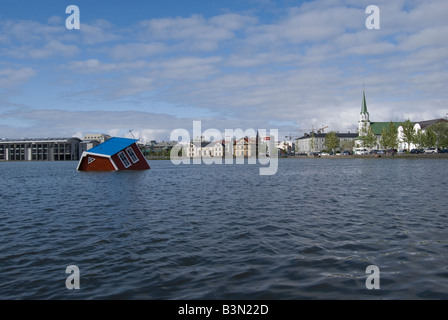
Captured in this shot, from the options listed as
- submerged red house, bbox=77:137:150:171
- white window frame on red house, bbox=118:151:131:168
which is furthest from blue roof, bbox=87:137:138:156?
white window frame on red house, bbox=118:151:131:168

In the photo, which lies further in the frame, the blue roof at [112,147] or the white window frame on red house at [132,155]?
the white window frame on red house at [132,155]

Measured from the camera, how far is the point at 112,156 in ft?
195

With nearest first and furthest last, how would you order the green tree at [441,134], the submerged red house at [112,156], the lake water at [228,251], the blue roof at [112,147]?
the lake water at [228,251] → the blue roof at [112,147] → the submerged red house at [112,156] → the green tree at [441,134]

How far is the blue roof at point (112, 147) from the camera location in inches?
2333

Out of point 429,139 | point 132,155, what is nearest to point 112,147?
point 132,155

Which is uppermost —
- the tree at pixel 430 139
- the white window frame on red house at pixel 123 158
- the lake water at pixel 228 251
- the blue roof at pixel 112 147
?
the tree at pixel 430 139

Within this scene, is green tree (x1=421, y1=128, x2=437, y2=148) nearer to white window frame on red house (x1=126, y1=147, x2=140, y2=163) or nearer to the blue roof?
white window frame on red house (x1=126, y1=147, x2=140, y2=163)

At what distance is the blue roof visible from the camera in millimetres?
59256

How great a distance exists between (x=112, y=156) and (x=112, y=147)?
229 cm

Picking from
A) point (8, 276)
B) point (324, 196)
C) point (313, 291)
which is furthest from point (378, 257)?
point (324, 196)

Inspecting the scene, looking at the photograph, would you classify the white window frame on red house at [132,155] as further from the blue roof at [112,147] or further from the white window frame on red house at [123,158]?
the blue roof at [112,147]

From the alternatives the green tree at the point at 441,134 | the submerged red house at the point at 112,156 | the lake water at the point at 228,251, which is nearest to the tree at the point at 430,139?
the green tree at the point at 441,134
